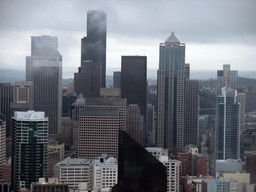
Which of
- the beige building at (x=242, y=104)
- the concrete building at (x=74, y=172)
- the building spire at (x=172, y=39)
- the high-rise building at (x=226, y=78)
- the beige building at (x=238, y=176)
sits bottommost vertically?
the concrete building at (x=74, y=172)

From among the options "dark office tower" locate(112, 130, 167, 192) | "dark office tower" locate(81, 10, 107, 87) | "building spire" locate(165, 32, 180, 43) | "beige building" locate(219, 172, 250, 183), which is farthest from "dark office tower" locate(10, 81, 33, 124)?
"dark office tower" locate(112, 130, 167, 192)

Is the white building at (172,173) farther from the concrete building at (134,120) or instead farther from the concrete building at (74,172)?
the concrete building at (134,120)

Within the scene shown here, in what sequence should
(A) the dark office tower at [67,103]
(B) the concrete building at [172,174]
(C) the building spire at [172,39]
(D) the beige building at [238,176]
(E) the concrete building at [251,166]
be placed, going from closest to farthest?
(D) the beige building at [238,176] < (E) the concrete building at [251,166] < (B) the concrete building at [172,174] < (C) the building spire at [172,39] < (A) the dark office tower at [67,103]

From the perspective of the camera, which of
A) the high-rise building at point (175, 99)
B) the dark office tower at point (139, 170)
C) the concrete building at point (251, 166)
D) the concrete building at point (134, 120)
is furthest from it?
the high-rise building at point (175, 99)

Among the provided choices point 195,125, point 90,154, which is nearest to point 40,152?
point 90,154

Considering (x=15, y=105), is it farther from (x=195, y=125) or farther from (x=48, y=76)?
(x=195, y=125)

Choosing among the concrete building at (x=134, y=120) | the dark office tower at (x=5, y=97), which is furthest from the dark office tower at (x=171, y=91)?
the dark office tower at (x=5, y=97)

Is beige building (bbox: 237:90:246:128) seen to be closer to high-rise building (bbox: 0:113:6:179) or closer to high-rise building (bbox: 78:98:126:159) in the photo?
high-rise building (bbox: 78:98:126:159)
